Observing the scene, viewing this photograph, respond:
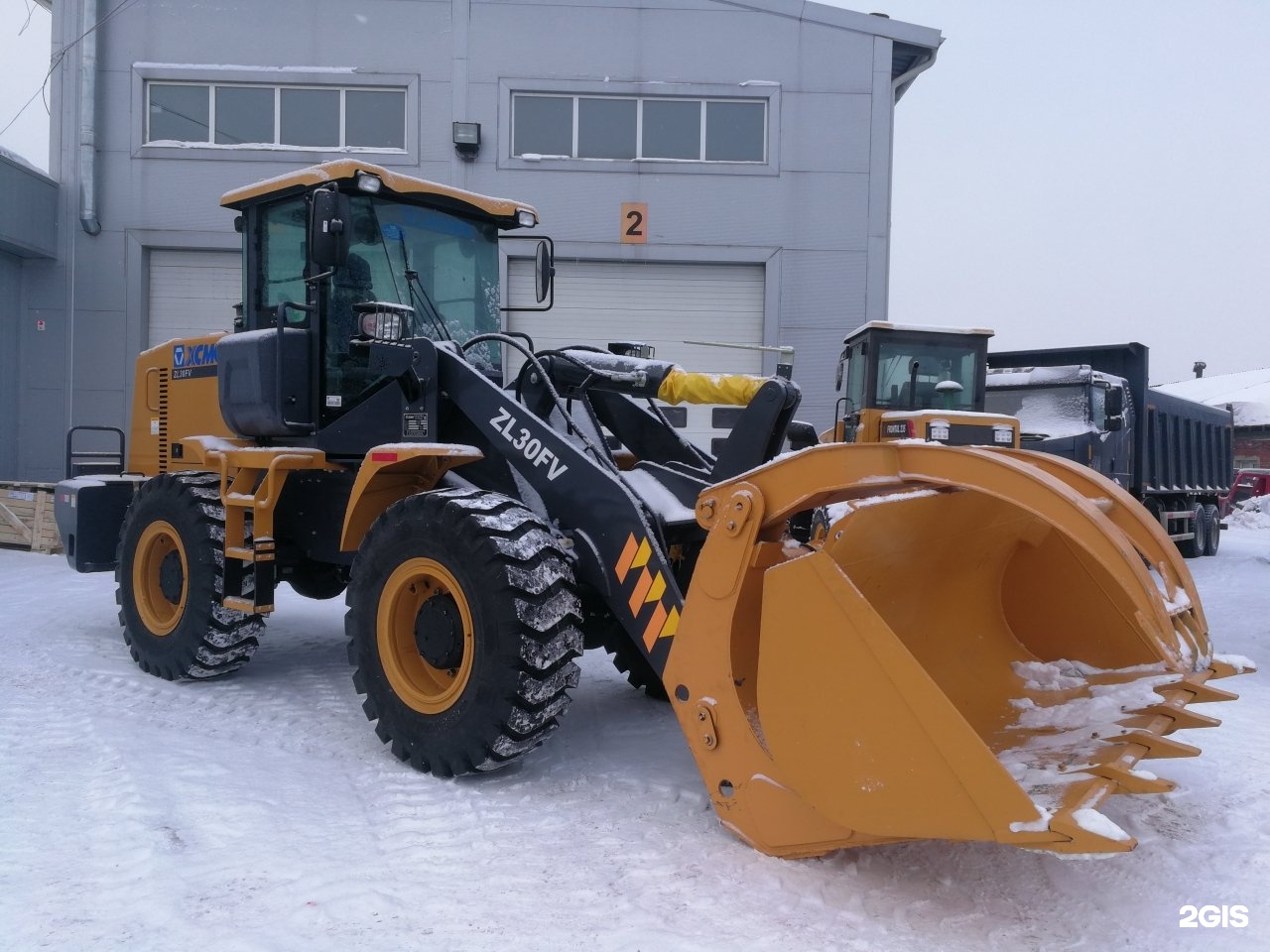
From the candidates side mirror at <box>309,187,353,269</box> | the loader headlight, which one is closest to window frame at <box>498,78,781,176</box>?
side mirror at <box>309,187,353,269</box>

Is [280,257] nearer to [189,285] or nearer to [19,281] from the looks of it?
[189,285]

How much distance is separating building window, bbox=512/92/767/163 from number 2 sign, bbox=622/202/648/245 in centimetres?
80

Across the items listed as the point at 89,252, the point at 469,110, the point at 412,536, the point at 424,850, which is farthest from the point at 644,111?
the point at 424,850

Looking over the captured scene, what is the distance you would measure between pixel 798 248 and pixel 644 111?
3.01m

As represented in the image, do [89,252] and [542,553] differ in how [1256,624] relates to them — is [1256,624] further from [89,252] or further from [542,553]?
[89,252]

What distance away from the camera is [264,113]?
47.5ft

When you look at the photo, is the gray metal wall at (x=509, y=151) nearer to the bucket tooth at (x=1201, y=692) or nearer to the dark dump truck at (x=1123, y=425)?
the dark dump truck at (x=1123, y=425)

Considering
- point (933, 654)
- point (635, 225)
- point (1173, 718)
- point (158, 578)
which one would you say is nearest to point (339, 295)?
point (158, 578)

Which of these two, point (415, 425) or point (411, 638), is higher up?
point (415, 425)

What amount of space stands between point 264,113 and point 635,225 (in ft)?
18.2

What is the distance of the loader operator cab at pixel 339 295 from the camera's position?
5309 millimetres

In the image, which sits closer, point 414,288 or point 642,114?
point 414,288

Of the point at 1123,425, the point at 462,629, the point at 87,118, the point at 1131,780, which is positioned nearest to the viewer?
the point at 1131,780

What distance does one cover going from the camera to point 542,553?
3885 millimetres
